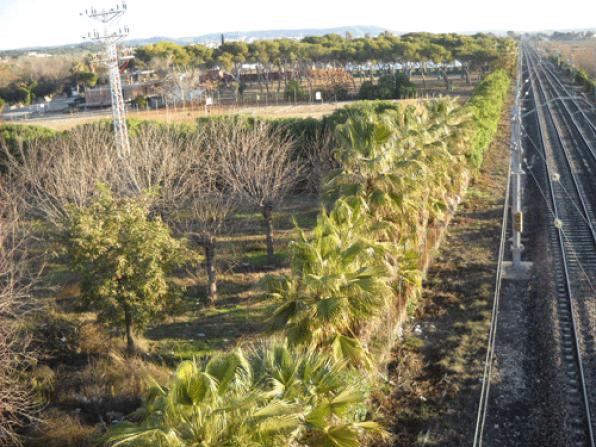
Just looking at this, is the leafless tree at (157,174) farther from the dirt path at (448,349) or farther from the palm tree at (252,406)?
the palm tree at (252,406)

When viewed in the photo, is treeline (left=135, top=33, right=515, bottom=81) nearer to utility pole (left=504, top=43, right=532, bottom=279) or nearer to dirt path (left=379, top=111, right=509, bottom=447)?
dirt path (left=379, top=111, right=509, bottom=447)

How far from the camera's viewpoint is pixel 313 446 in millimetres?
7109

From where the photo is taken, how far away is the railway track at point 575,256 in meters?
11.2

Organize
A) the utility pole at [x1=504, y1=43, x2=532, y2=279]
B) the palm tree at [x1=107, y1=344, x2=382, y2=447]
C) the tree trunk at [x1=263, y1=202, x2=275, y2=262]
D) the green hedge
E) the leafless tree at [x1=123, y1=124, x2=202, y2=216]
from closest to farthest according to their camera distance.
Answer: the palm tree at [x1=107, y1=344, x2=382, y2=447] → the utility pole at [x1=504, y1=43, x2=532, y2=279] → the leafless tree at [x1=123, y1=124, x2=202, y2=216] → the tree trunk at [x1=263, y1=202, x2=275, y2=262] → the green hedge

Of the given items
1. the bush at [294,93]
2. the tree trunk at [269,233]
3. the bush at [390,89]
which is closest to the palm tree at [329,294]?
the tree trunk at [269,233]

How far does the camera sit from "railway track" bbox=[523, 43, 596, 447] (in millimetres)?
11250

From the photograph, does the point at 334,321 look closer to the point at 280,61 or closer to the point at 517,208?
the point at 517,208

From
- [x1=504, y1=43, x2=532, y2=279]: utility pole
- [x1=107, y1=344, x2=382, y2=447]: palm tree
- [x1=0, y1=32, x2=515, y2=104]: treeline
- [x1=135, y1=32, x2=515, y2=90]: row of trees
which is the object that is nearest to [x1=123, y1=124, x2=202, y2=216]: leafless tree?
[x1=504, y1=43, x2=532, y2=279]: utility pole

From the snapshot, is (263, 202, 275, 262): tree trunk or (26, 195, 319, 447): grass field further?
(263, 202, 275, 262): tree trunk

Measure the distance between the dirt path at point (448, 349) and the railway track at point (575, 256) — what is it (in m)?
1.62

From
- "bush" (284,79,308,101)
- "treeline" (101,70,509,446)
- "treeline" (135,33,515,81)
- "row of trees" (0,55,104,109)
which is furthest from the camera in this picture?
"row of trees" (0,55,104,109)

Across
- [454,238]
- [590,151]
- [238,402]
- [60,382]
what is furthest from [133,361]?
[590,151]

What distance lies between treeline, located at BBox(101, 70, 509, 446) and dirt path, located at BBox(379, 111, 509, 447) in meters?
0.65

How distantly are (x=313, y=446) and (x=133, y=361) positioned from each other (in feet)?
22.5
